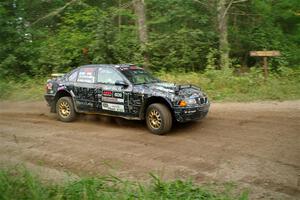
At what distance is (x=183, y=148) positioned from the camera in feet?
25.5

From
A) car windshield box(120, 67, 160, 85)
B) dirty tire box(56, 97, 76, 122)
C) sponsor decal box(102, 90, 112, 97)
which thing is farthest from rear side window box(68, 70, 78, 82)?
car windshield box(120, 67, 160, 85)

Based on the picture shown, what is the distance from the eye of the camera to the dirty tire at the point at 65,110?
1052 cm

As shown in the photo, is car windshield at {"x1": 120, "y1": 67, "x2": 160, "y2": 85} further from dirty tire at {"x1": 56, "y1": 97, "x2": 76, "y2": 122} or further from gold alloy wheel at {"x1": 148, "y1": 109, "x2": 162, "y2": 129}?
dirty tire at {"x1": 56, "y1": 97, "x2": 76, "y2": 122}

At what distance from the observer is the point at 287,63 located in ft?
54.9

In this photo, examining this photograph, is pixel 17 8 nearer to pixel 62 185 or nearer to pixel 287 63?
pixel 287 63

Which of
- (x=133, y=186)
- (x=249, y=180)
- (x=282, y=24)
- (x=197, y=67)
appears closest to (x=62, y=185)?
(x=133, y=186)

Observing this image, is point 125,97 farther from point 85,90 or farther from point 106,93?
point 85,90

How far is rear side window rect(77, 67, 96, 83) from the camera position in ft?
33.3

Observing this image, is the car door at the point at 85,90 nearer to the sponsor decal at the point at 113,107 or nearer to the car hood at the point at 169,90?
the sponsor decal at the point at 113,107

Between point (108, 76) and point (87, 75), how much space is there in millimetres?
775

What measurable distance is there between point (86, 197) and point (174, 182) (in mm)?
1612

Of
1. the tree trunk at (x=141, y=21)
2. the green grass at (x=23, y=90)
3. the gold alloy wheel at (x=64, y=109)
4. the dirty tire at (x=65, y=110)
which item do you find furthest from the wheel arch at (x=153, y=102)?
the tree trunk at (x=141, y=21)

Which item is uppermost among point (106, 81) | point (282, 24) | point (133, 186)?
point (282, 24)

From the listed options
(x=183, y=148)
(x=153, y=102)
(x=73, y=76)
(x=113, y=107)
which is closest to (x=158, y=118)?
(x=153, y=102)
